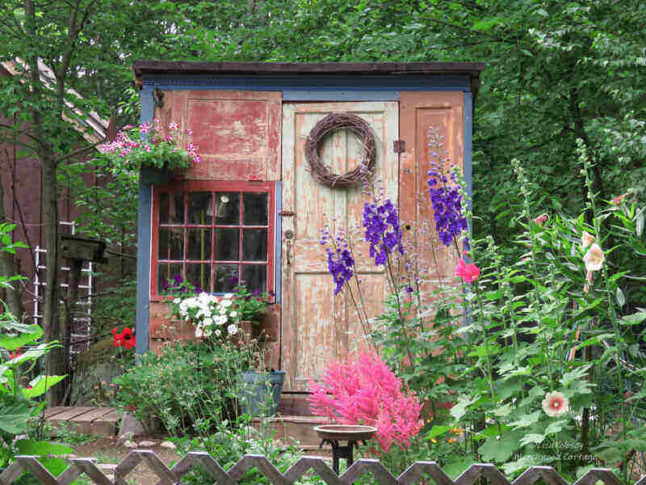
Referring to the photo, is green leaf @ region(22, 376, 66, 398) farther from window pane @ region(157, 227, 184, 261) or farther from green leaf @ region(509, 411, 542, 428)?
window pane @ region(157, 227, 184, 261)

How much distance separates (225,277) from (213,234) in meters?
0.40

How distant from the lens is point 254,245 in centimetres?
676

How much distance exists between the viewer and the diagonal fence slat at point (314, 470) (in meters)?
2.16

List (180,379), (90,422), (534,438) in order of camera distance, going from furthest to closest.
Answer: (90,422), (180,379), (534,438)

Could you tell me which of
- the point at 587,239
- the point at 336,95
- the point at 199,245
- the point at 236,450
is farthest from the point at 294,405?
the point at 587,239

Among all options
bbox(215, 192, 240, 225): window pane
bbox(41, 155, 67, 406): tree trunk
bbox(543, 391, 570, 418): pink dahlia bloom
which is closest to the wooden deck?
bbox(215, 192, 240, 225): window pane

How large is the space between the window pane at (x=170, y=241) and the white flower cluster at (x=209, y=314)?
23.3 inches

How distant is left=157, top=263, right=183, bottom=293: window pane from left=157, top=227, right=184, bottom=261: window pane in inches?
3.3

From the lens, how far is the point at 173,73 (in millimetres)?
6863

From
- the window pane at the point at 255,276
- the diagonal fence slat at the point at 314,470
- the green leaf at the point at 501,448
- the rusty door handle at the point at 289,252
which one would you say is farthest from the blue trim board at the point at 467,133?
the diagonal fence slat at the point at 314,470

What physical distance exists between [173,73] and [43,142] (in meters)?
3.42

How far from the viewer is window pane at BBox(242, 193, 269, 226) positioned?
6.77 meters

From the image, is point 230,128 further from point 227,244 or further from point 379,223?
point 379,223

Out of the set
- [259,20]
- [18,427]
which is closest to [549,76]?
[259,20]
